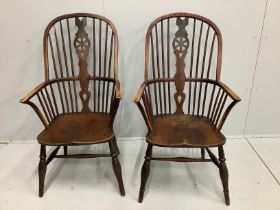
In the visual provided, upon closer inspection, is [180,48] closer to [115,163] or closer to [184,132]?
[184,132]

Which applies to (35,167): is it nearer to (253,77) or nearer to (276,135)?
(253,77)

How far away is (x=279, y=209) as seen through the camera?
1588 millimetres

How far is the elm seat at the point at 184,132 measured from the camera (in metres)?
1.49

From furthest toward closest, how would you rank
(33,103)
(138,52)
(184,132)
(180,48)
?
1. (138,52)
2. (180,48)
3. (184,132)
4. (33,103)

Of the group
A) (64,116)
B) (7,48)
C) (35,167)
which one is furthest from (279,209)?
(7,48)

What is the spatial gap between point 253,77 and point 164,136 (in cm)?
100

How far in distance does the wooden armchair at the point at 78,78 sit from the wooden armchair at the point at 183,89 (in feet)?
0.79

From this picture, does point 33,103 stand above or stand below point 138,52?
below

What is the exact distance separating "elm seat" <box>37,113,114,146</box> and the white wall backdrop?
1.42 feet

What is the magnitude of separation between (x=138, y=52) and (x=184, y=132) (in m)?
0.72

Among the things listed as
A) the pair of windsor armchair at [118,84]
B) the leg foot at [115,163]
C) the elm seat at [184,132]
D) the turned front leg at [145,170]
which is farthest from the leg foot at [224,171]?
the leg foot at [115,163]

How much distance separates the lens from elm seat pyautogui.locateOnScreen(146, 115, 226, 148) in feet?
4.87

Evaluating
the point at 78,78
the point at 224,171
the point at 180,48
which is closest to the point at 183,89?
the point at 180,48

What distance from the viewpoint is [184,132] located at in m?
1.61
